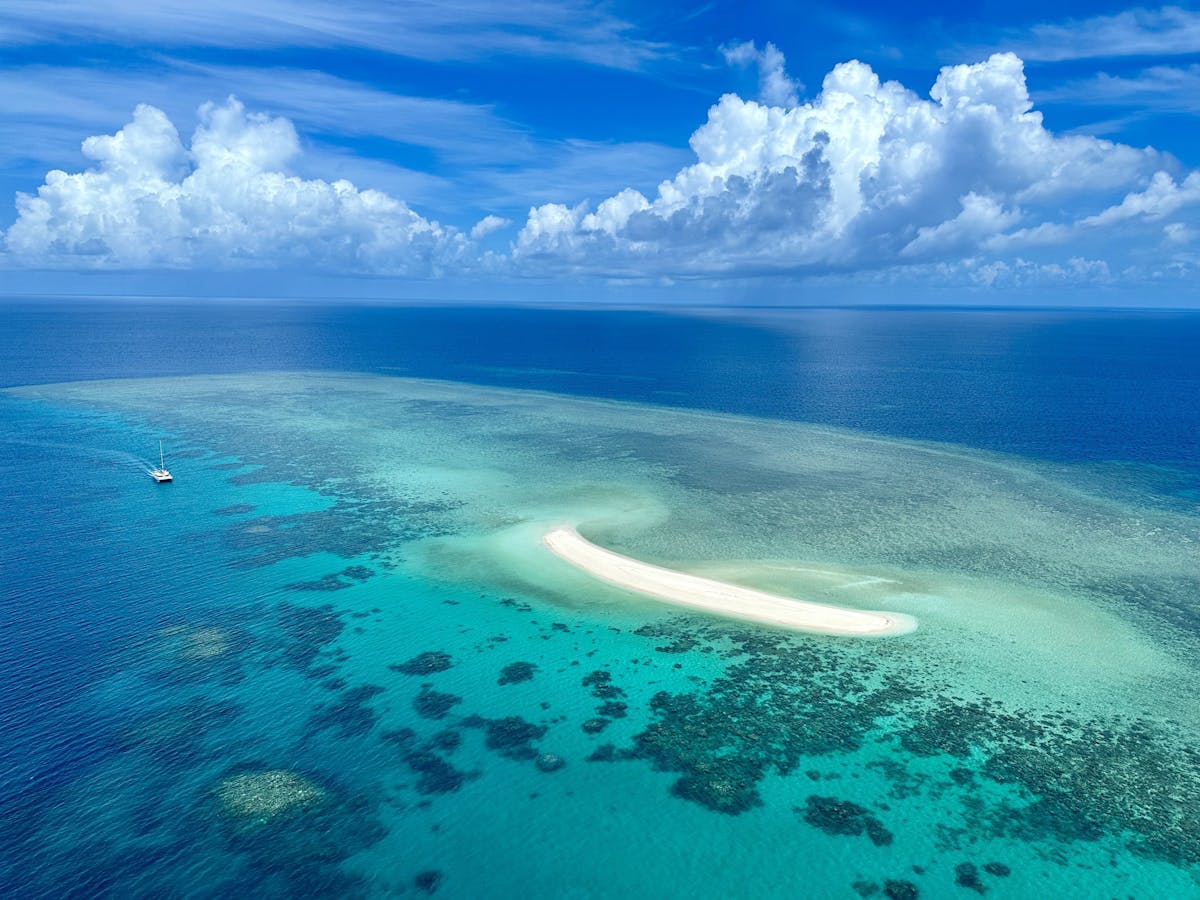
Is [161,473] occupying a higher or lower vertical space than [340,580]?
higher

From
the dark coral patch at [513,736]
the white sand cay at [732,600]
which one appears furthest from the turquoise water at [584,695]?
the white sand cay at [732,600]

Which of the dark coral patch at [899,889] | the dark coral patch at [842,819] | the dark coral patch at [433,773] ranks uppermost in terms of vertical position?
the dark coral patch at [433,773]

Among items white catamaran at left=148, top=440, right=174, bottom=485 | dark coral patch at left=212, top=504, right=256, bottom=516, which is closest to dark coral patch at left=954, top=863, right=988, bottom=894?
dark coral patch at left=212, top=504, right=256, bottom=516

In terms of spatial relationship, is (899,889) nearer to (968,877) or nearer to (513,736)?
(968,877)

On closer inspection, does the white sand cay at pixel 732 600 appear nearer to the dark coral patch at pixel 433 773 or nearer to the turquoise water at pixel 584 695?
the turquoise water at pixel 584 695

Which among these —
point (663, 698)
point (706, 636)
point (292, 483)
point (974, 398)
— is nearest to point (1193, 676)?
point (706, 636)

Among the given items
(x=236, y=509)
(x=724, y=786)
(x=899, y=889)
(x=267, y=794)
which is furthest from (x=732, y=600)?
(x=236, y=509)

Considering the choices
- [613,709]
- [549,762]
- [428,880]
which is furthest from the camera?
[613,709]
